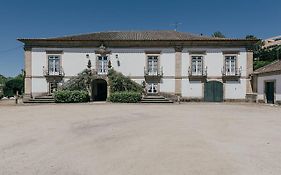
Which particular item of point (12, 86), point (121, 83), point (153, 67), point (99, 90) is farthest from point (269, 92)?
point (12, 86)

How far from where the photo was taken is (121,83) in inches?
796

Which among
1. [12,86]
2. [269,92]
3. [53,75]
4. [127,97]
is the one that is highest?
[53,75]

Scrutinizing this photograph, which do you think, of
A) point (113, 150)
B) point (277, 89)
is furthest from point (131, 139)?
point (277, 89)

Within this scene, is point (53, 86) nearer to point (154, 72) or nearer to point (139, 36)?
point (154, 72)

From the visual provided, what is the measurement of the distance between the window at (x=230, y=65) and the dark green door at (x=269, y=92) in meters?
3.21

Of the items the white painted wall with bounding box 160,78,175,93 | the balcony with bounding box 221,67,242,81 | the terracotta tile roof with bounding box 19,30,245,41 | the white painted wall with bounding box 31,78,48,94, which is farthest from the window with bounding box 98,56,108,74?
the balcony with bounding box 221,67,242,81

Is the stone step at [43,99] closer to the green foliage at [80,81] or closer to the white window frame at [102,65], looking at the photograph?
the green foliage at [80,81]

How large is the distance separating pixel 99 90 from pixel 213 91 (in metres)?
12.5

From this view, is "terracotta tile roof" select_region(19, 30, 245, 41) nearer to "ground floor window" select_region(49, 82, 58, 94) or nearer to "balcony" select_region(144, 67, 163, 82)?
"balcony" select_region(144, 67, 163, 82)

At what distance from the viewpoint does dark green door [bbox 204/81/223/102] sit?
67.5 feet

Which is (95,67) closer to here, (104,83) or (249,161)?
(104,83)

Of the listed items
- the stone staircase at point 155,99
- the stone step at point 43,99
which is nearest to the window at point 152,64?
the stone staircase at point 155,99

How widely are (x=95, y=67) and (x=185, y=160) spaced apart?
58.7 feet

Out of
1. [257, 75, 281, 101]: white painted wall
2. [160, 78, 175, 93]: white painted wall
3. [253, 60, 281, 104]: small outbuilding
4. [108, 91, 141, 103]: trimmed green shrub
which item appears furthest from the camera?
[160, 78, 175, 93]: white painted wall
